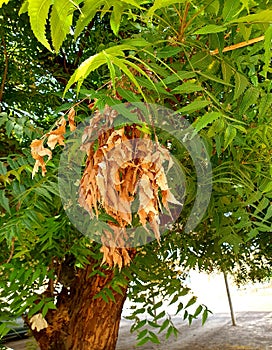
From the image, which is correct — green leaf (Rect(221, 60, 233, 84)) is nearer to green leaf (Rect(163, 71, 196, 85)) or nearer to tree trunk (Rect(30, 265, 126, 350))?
green leaf (Rect(163, 71, 196, 85))

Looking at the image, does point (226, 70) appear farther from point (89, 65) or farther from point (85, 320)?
point (85, 320)

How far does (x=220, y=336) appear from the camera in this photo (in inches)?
180

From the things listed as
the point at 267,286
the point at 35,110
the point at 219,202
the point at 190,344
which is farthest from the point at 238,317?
the point at 219,202

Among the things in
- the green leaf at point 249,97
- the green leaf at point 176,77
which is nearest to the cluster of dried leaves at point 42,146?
the green leaf at point 176,77

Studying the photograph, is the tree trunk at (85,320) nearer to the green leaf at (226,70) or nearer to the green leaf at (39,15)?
the green leaf at (226,70)

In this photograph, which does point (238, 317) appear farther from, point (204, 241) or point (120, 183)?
point (120, 183)

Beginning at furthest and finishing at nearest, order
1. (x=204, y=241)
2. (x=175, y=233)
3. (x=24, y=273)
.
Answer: (x=204, y=241), (x=175, y=233), (x=24, y=273)

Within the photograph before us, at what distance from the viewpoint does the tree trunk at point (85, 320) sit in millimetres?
1697

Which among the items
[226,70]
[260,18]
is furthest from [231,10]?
[226,70]

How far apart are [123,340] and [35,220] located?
405 cm

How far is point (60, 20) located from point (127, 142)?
16cm

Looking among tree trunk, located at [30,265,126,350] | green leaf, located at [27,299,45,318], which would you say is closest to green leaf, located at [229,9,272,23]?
green leaf, located at [27,299,45,318]

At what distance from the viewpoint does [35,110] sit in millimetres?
1719

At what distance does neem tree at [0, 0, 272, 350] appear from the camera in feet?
1.34
